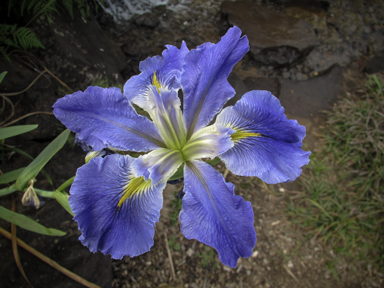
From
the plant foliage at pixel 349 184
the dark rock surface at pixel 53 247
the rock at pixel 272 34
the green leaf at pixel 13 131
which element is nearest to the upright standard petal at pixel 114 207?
the green leaf at pixel 13 131

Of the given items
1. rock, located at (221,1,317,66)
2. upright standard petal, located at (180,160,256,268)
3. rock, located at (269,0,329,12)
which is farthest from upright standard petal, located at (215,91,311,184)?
rock, located at (269,0,329,12)

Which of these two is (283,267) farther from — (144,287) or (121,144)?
(121,144)

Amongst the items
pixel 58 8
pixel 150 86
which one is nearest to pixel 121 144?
pixel 150 86

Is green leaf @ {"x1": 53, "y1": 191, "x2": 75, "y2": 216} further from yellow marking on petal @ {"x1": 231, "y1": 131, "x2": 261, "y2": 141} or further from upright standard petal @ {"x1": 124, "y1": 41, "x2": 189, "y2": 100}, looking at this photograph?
yellow marking on petal @ {"x1": 231, "y1": 131, "x2": 261, "y2": 141}

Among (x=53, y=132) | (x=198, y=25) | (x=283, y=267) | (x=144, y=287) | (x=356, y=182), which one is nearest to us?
(x=53, y=132)

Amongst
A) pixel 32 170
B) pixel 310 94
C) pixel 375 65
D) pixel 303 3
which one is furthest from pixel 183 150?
pixel 303 3

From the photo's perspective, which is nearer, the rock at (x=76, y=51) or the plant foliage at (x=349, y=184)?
the rock at (x=76, y=51)

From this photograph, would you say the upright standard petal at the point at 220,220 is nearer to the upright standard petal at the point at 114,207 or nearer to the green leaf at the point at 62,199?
the upright standard petal at the point at 114,207
